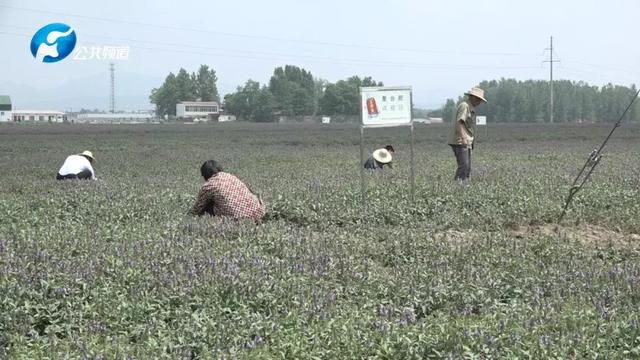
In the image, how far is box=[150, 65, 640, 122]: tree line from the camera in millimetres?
139625

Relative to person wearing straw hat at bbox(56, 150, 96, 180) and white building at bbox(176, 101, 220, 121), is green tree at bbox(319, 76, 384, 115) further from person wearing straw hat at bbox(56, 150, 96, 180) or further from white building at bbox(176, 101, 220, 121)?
person wearing straw hat at bbox(56, 150, 96, 180)

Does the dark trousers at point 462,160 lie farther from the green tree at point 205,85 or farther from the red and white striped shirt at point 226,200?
the green tree at point 205,85

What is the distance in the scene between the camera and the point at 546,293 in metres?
5.86

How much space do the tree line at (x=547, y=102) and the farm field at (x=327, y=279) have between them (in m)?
135

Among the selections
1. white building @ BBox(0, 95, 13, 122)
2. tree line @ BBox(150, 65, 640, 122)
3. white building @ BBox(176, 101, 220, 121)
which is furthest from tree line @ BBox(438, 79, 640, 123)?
white building @ BBox(0, 95, 13, 122)

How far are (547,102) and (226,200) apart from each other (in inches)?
6266

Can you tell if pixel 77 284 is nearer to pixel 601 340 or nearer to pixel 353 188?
pixel 601 340

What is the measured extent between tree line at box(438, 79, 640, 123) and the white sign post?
133271mm

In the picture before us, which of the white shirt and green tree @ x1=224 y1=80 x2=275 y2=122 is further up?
green tree @ x1=224 y1=80 x2=275 y2=122

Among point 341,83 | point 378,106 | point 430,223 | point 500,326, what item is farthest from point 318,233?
point 341,83

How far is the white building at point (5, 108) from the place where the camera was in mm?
134225

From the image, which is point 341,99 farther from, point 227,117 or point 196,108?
point 196,108

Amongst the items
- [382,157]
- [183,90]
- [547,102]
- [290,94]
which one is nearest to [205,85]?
[183,90]

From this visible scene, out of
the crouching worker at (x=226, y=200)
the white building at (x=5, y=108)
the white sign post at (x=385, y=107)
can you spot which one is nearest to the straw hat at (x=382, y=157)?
the white sign post at (x=385, y=107)
